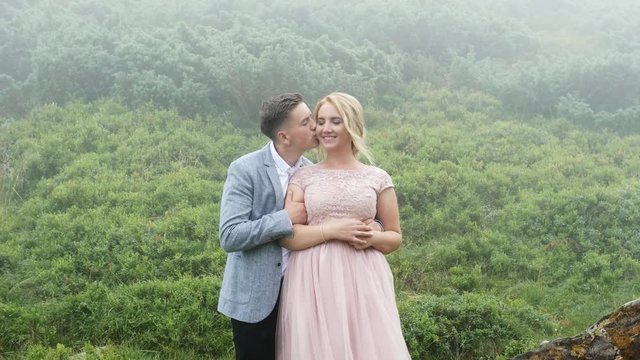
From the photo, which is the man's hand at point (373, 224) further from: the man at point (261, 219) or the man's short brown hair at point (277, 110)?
Result: the man's short brown hair at point (277, 110)

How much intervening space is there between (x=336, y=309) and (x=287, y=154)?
941 mm

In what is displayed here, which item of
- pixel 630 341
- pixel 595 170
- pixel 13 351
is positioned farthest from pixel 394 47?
pixel 630 341

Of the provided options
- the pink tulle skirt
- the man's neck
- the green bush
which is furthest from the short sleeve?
the green bush

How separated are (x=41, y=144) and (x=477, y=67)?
11606 millimetres

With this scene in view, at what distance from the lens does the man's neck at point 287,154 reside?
Result: 3613 millimetres

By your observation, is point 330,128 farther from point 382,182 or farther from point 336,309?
point 336,309

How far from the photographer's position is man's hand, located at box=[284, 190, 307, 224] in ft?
11.3

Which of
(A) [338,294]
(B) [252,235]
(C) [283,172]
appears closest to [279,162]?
(C) [283,172]

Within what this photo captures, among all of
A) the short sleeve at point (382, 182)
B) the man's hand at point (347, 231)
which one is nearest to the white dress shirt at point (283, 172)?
the man's hand at point (347, 231)

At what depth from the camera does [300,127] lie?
351cm

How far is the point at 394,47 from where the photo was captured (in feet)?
60.1

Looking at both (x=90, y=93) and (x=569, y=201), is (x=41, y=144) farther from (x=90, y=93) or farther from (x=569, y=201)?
(x=569, y=201)

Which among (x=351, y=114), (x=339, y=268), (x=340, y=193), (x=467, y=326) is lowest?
(x=467, y=326)

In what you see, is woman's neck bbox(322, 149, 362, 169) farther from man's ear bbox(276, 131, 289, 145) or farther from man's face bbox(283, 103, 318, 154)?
man's ear bbox(276, 131, 289, 145)
